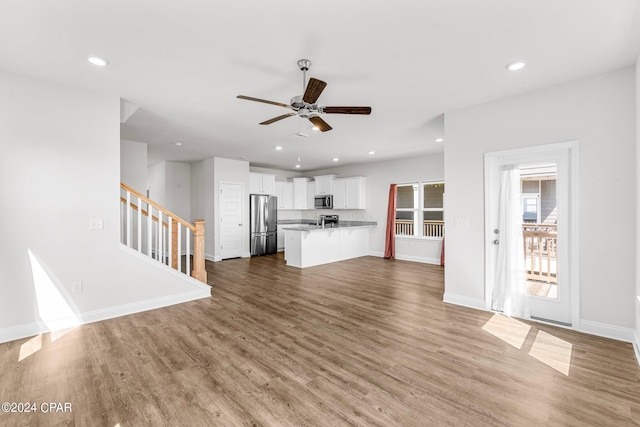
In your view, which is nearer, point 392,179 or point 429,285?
point 429,285

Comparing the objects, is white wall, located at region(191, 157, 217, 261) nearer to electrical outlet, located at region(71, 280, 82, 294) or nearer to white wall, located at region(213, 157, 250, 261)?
white wall, located at region(213, 157, 250, 261)

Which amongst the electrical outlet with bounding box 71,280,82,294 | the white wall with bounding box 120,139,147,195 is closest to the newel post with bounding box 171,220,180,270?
the electrical outlet with bounding box 71,280,82,294

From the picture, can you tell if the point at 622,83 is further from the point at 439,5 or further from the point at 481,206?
the point at 439,5

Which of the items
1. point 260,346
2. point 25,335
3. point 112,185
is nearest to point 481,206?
point 260,346

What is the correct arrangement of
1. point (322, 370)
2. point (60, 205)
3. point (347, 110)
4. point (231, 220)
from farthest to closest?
point (231, 220) → point (60, 205) → point (347, 110) → point (322, 370)

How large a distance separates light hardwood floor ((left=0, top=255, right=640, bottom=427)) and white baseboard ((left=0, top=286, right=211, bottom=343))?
0.49 ft

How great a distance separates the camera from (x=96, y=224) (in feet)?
11.2

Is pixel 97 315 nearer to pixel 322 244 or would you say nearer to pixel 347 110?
pixel 347 110

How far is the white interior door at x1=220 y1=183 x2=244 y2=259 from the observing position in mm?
7516

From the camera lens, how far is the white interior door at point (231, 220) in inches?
296

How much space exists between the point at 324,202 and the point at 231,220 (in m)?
2.92

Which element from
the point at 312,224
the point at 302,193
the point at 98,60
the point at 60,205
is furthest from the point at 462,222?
the point at 312,224

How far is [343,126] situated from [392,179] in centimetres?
362

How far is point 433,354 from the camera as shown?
2.62 m
